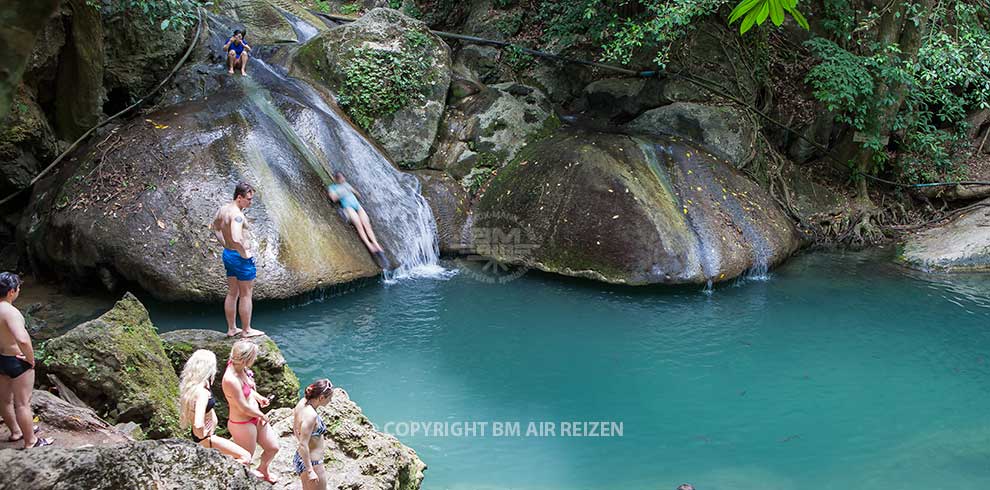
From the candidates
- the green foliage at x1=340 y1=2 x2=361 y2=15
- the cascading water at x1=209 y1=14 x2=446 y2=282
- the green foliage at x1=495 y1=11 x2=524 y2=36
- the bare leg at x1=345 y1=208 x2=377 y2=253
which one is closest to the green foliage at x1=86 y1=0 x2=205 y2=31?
the cascading water at x1=209 y1=14 x2=446 y2=282

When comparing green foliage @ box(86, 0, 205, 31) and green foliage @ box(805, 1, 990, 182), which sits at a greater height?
green foliage @ box(86, 0, 205, 31)

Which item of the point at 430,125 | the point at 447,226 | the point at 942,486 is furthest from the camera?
the point at 430,125

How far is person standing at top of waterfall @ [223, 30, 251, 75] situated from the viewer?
11117 mm

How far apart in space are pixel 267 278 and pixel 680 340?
5035 millimetres

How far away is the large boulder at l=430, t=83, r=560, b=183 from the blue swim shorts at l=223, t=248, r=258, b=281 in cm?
596

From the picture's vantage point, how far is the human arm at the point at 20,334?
13.7 ft

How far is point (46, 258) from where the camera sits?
904 centimetres

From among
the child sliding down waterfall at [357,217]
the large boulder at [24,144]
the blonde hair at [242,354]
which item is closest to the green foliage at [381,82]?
the child sliding down waterfall at [357,217]

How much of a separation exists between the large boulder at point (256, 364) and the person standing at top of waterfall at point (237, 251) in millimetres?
327

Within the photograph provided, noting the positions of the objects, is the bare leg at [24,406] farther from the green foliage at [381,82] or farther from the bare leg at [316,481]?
the green foliage at [381,82]

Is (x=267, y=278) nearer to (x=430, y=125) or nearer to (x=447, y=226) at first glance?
(x=447, y=226)

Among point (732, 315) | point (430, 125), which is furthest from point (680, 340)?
point (430, 125)

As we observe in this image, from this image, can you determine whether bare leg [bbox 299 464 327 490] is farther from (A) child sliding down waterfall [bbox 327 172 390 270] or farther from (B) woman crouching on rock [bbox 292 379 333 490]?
(A) child sliding down waterfall [bbox 327 172 390 270]

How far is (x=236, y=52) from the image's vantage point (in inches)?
439
